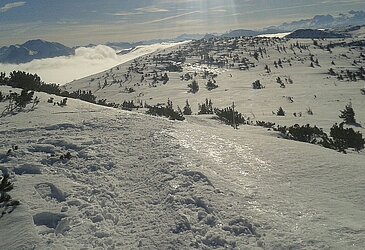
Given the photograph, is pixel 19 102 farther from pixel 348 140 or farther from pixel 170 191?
pixel 348 140

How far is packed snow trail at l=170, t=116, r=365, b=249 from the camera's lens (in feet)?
16.7

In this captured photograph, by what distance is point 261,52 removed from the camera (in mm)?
84562

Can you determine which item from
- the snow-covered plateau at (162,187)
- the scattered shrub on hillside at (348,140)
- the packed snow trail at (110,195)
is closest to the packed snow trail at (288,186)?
the snow-covered plateau at (162,187)

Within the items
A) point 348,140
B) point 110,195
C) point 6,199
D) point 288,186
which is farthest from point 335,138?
point 6,199

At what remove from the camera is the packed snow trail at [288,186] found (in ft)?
16.7

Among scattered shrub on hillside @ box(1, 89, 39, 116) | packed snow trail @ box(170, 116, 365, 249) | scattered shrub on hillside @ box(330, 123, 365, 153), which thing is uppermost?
scattered shrub on hillside @ box(1, 89, 39, 116)

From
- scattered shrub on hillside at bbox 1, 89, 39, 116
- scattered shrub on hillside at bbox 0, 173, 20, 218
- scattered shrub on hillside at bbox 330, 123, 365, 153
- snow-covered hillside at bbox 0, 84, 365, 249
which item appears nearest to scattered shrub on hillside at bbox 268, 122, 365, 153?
scattered shrub on hillside at bbox 330, 123, 365, 153

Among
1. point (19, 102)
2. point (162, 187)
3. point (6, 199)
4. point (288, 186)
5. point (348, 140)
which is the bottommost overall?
point (348, 140)

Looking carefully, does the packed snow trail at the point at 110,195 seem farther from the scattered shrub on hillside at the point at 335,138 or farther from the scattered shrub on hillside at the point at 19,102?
the scattered shrub on hillside at the point at 335,138

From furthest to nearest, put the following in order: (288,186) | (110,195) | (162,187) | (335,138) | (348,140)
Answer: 1. (335,138)
2. (348,140)
3. (288,186)
4. (162,187)
5. (110,195)

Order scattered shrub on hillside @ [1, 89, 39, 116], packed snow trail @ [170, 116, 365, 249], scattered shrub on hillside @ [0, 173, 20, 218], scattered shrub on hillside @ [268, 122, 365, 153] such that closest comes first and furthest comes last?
packed snow trail @ [170, 116, 365, 249]
scattered shrub on hillside @ [0, 173, 20, 218]
scattered shrub on hillside @ [1, 89, 39, 116]
scattered shrub on hillside @ [268, 122, 365, 153]

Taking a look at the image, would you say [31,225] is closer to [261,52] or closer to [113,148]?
[113,148]

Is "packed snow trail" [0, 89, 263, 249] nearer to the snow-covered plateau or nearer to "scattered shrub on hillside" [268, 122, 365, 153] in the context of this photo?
the snow-covered plateau

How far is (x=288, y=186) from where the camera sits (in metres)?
6.81
